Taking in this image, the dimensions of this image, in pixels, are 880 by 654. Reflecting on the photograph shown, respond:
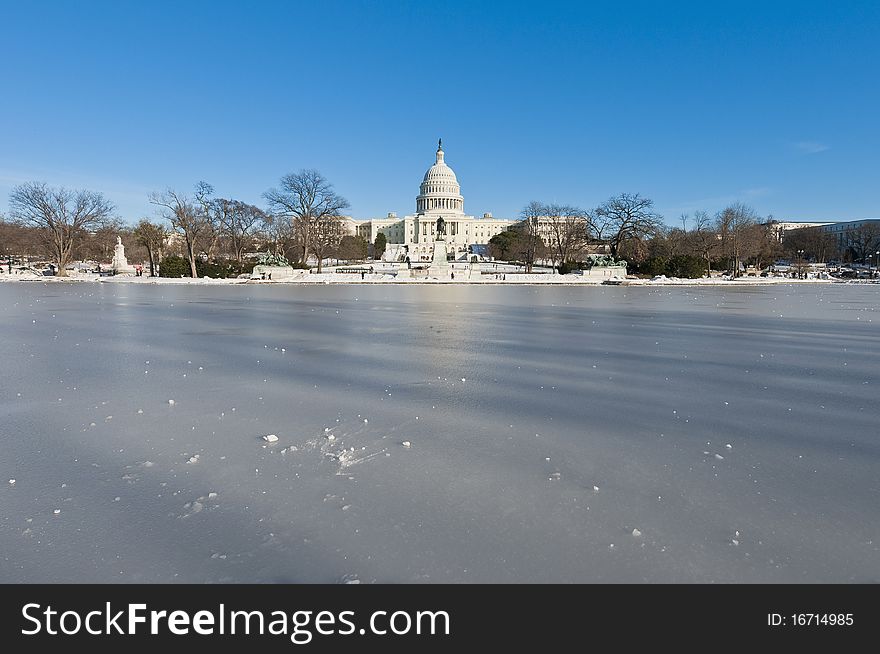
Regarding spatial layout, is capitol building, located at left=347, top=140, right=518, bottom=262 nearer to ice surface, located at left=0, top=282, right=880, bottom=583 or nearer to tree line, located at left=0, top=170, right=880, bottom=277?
tree line, located at left=0, top=170, right=880, bottom=277

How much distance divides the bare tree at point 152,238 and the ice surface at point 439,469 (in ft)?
173

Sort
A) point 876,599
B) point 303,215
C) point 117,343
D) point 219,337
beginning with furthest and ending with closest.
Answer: point 303,215, point 219,337, point 117,343, point 876,599

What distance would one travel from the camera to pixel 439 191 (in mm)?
127375

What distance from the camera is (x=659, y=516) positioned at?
3146 millimetres

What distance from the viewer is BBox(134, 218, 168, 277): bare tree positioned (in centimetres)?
5650

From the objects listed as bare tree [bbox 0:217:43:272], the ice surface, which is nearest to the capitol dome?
bare tree [bbox 0:217:43:272]

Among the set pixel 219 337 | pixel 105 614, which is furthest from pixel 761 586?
pixel 219 337

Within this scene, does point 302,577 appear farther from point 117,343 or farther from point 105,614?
point 117,343

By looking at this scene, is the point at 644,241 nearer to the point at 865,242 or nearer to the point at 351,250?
the point at 351,250

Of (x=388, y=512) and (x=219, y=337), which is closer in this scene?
(x=388, y=512)

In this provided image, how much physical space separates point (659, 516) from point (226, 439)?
3505 millimetres

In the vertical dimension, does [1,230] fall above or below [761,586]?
above

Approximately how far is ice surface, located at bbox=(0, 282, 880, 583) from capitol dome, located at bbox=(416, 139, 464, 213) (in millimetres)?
122262

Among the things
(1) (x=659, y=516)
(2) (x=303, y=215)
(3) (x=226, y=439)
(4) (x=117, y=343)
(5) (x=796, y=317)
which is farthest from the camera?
(2) (x=303, y=215)
